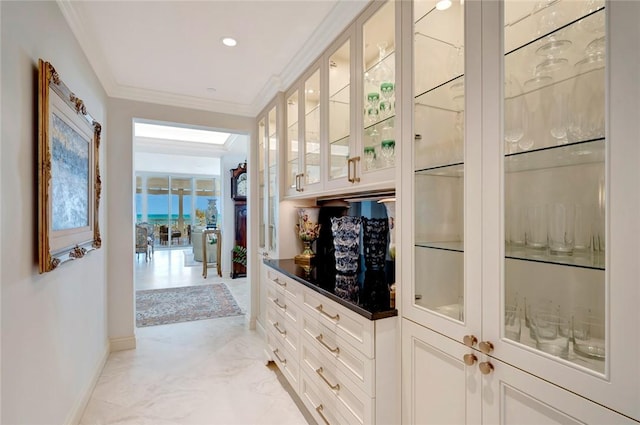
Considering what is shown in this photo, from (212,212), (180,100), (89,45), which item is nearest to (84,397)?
(89,45)

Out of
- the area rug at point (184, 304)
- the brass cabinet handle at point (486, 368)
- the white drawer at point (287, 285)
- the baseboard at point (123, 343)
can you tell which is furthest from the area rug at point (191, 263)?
the brass cabinet handle at point (486, 368)

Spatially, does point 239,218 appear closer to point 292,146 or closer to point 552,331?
point 292,146

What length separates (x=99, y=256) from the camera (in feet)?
8.90

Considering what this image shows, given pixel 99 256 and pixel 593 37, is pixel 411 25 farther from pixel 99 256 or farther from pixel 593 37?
pixel 99 256

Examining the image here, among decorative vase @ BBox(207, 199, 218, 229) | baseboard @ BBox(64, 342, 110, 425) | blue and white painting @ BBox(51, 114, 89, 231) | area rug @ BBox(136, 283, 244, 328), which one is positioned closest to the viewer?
blue and white painting @ BBox(51, 114, 89, 231)

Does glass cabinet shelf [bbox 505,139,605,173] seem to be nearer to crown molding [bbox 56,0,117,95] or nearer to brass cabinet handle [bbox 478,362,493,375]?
brass cabinet handle [bbox 478,362,493,375]

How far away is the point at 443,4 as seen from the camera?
1.30 metres

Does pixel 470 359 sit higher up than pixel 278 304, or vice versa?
pixel 470 359

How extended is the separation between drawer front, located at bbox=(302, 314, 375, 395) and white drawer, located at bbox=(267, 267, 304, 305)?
0.16 m

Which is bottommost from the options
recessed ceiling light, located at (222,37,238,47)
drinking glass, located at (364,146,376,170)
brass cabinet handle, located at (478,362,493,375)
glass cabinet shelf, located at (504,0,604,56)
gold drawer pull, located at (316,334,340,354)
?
gold drawer pull, located at (316,334,340,354)

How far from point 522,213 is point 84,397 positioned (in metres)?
2.85

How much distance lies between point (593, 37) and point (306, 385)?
7.01 ft

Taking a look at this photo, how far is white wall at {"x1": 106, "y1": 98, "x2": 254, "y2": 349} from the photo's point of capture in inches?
121

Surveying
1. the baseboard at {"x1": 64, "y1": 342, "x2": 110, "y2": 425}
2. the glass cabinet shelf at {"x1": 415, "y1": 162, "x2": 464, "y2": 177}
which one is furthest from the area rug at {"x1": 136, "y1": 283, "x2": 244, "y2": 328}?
the glass cabinet shelf at {"x1": 415, "y1": 162, "x2": 464, "y2": 177}
